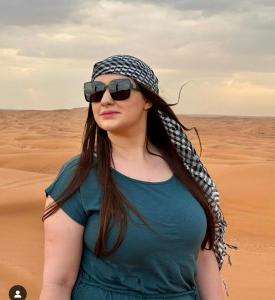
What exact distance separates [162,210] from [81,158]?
37 centimetres

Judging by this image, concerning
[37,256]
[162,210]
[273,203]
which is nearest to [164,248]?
[162,210]

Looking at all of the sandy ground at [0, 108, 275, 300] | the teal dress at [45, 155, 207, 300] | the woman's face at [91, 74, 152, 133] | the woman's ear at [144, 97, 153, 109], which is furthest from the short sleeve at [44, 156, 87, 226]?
the sandy ground at [0, 108, 275, 300]

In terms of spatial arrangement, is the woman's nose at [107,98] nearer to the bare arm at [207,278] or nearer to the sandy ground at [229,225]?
the sandy ground at [229,225]

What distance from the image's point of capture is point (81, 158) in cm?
238

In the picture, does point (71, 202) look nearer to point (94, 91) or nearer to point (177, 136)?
point (94, 91)

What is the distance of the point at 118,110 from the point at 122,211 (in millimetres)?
431

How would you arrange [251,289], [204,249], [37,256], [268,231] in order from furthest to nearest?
[268,231] → [37,256] → [251,289] → [204,249]

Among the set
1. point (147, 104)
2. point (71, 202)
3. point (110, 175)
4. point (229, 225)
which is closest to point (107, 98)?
point (147, 104)

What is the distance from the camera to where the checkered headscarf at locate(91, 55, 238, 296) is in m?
2.47

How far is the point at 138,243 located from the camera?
224cm

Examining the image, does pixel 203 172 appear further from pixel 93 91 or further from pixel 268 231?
pixel 268 231

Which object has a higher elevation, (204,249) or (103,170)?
(103,170)

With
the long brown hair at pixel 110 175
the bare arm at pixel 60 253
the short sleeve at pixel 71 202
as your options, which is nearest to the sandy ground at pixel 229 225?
the long brown hair at pixel 110 175

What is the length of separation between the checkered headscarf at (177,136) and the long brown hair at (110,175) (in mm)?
31
